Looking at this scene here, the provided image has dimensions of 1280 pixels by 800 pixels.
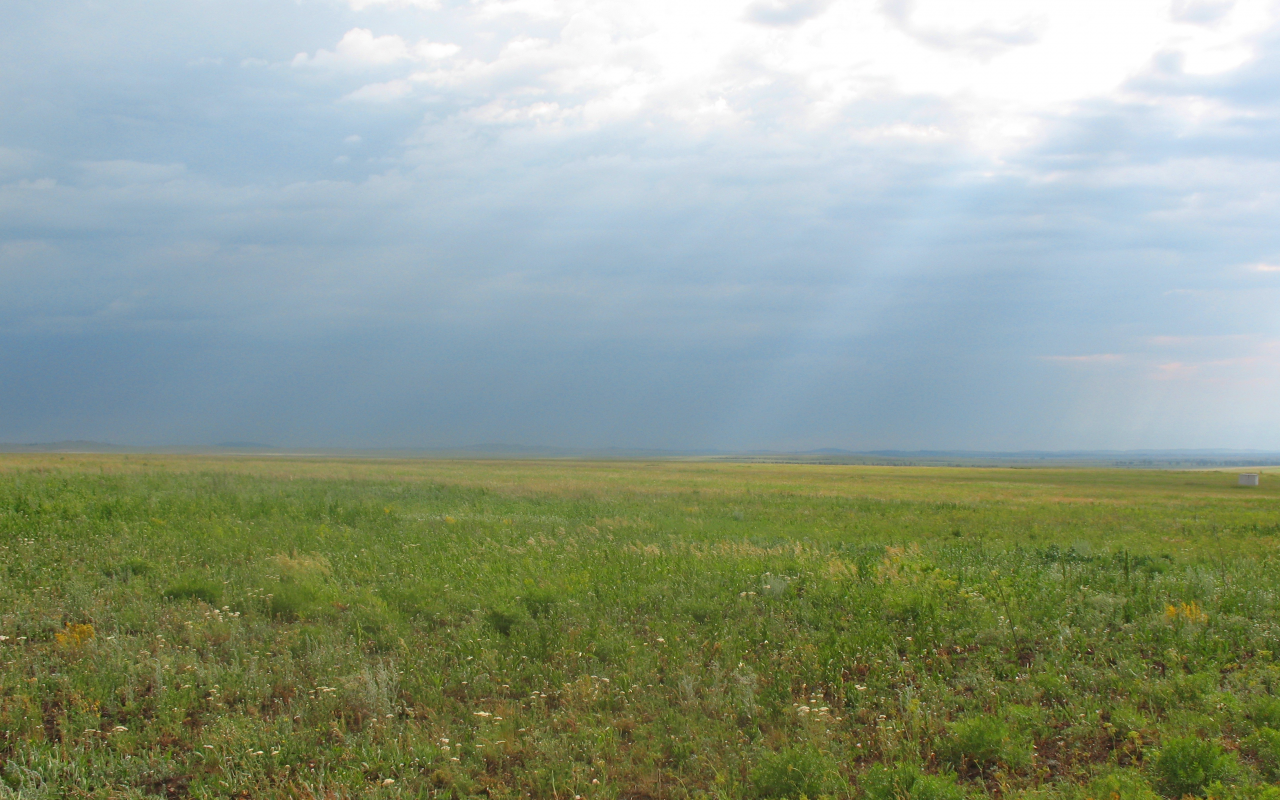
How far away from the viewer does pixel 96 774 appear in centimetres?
604

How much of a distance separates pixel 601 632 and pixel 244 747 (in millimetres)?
4026

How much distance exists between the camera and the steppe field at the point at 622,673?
234 inches

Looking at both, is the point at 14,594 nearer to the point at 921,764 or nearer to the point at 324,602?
the point at 324,602

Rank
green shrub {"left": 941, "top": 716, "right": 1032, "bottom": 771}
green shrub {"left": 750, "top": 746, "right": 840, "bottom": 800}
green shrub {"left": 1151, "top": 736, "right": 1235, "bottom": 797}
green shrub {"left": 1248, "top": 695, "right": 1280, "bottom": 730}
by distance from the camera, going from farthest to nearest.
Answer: green shrub {"left": 1248, "top": 695, "right": 1280, "bottom": 730} < green shrub {"left": 941, "top": 716, "right": 1032, "bottom": 771} < green shrub {"left": 750, "top": 746, "right": 840, "bottom": 800} < green shrub {"left": 1151, "top": 736, "right": 1235, "bottom": 797}

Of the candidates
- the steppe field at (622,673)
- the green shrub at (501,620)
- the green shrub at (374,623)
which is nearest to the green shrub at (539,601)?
the steppe field at (622,673)

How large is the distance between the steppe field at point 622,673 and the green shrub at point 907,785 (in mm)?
27

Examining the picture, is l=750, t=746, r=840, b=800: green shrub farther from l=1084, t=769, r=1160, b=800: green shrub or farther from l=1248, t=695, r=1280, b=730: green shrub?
l=1248, t=695, r=1280, b=730: green shrub

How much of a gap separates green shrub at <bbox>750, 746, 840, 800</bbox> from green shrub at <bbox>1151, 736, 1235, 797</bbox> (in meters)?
2.43

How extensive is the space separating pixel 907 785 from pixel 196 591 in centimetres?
1010

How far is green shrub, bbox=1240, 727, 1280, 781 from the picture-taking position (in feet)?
17.7

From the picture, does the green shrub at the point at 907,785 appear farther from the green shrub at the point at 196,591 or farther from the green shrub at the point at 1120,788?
the green shrub at the point at 196,591

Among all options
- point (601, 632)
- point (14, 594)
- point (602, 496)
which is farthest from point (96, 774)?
point (602, 496)

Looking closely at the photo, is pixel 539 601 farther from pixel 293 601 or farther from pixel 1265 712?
pixel 1265 712

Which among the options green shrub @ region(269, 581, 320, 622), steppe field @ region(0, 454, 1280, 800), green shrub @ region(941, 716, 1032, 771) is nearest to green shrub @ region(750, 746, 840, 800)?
steppe field @ region(0, 454, 1280, 800)
